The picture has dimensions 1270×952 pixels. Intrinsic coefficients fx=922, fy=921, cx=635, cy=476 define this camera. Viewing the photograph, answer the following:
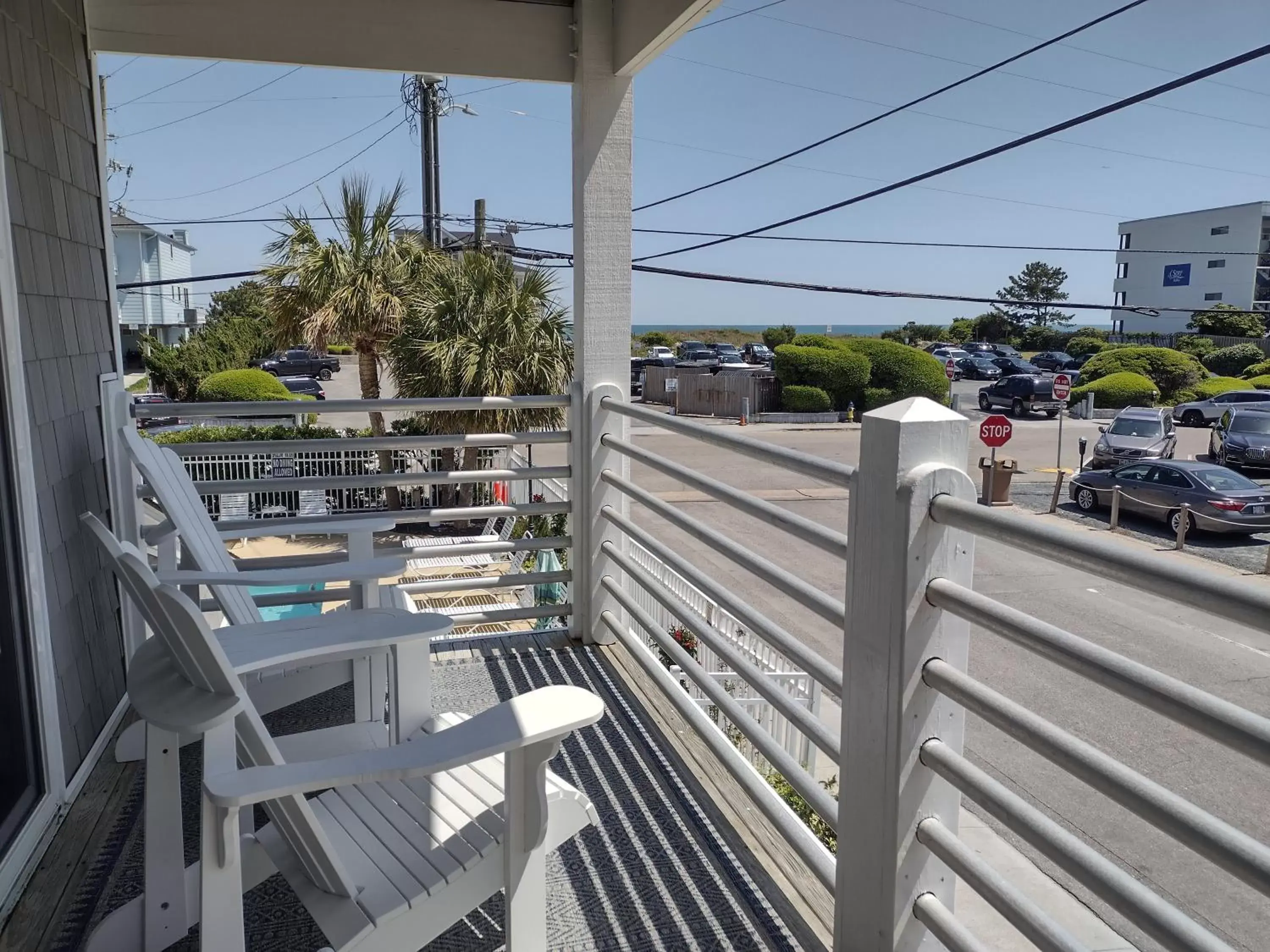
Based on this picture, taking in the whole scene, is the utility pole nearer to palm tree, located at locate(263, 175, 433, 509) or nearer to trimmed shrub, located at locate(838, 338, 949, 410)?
palm tree, located at locate(263, 175, 433, 509)

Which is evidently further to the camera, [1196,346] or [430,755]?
[1196,346]

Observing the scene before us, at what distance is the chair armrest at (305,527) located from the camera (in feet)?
8.93

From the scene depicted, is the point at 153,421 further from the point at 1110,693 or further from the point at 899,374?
the point at 899,374

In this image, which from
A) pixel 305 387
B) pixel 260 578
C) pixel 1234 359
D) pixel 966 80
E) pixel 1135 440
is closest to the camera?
pixel 260 578

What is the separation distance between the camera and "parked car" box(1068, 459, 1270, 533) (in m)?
14.9

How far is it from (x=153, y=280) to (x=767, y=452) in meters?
36.4

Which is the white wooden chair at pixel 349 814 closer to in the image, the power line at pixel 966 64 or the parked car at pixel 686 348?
the power line at pixel 966 64

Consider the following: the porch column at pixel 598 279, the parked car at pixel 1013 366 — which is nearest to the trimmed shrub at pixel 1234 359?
the parked car at pixel 1013 366

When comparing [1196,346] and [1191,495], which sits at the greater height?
[1196,346]

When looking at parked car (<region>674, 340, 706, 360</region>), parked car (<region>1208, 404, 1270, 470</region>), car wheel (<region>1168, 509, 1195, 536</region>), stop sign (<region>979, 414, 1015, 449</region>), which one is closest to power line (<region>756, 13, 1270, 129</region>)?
parked car (<region>1208, 404, 1270, 470</region>)

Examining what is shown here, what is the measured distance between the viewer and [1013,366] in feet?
126

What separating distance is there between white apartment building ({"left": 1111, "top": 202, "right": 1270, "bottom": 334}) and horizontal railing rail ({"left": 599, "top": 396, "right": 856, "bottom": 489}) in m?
51.0

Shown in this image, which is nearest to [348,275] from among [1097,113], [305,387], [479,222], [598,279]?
[479,222]

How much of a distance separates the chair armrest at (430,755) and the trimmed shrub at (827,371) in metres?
28.3
